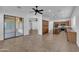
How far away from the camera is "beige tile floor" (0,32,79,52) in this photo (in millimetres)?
2986

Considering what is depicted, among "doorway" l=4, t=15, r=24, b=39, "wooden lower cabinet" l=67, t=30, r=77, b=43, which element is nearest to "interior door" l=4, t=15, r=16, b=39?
"doorway" l=4, t=15, r=24, b=39

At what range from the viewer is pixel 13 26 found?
332 cm

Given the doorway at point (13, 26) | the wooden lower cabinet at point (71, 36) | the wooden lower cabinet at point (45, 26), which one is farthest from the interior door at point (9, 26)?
the wooden lower cabinet at point (71, 36)

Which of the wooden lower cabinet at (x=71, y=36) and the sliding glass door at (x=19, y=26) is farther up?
the sliding glass door at (x=19, y=26)

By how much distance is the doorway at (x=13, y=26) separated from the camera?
10.6ft

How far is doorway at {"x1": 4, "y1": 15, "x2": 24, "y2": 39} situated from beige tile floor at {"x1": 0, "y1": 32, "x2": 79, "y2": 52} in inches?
6.4

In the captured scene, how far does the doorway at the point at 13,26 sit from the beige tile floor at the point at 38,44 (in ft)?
0.53

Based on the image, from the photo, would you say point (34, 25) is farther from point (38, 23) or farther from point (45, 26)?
point (45, 26)

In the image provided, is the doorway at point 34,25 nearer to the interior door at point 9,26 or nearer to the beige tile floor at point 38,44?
the beige tile floor at point 38,44

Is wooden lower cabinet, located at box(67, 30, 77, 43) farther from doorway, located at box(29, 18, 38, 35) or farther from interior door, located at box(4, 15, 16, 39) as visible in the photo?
interior door, located at box(4, 15, 16, 39)

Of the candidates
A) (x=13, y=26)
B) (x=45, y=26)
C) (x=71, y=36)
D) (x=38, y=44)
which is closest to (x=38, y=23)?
(x=45, y=26)

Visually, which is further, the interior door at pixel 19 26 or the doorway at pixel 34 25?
the interior door at pixel 19 26

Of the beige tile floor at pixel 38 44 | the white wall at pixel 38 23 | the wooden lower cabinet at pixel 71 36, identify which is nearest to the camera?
the beige tile floor at pixel 38 44
